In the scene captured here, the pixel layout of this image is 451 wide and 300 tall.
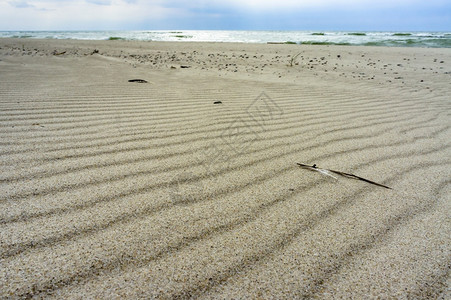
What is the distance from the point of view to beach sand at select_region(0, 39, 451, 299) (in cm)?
90

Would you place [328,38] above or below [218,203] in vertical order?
above

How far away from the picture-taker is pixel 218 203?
1306 mm

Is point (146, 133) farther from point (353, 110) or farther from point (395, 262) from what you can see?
point (353, 110)

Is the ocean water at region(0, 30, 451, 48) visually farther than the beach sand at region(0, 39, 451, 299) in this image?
Yes

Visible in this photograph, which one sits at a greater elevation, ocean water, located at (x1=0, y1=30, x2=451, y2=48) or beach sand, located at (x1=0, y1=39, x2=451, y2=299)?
ocean water, located at (x1=0, y1=30, x2=451, y2=48)

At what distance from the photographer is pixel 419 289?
0.89 m

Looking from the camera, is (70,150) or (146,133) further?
(146,133)

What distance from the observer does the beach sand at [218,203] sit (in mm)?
904

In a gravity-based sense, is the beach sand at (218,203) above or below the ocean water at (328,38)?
below

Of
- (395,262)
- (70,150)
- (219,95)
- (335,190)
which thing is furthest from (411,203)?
(219,95)

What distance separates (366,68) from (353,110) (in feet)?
14.6

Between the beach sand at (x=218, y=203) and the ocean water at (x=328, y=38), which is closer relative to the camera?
the beach sand at (x=218, y=203)

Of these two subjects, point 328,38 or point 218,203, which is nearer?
point 218,203

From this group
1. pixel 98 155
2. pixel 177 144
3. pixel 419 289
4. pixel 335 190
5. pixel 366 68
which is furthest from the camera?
pixel 366 68
